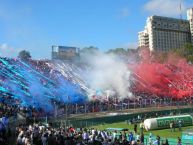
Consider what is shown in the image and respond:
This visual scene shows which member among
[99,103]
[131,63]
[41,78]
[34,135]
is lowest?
[34,135]

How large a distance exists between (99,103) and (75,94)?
5.76m

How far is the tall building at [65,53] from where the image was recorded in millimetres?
103500

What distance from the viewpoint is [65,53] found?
347 feet

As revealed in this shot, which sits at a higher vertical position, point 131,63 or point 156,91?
point 131,63

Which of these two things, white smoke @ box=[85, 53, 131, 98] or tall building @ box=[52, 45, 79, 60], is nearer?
white smoke @ box=[85, 53, 131, 98]

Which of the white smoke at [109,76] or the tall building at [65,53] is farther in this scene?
the tall building at [65,53]

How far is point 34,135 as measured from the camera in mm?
23984

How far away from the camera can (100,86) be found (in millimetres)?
82125

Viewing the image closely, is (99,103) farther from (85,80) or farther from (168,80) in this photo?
(168,80)

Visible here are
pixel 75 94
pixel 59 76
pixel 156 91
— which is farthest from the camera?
pixel 156 91

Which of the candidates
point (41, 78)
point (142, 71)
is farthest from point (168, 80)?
point (41, 78)

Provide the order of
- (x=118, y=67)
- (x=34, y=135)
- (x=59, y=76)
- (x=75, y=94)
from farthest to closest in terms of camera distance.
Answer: (x=118, y=67) → (x=59, y=76) → (x=75, y=94) → (x=34, y=135)

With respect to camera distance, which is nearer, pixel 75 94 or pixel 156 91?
pixel 75 94

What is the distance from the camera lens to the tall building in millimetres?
103500
